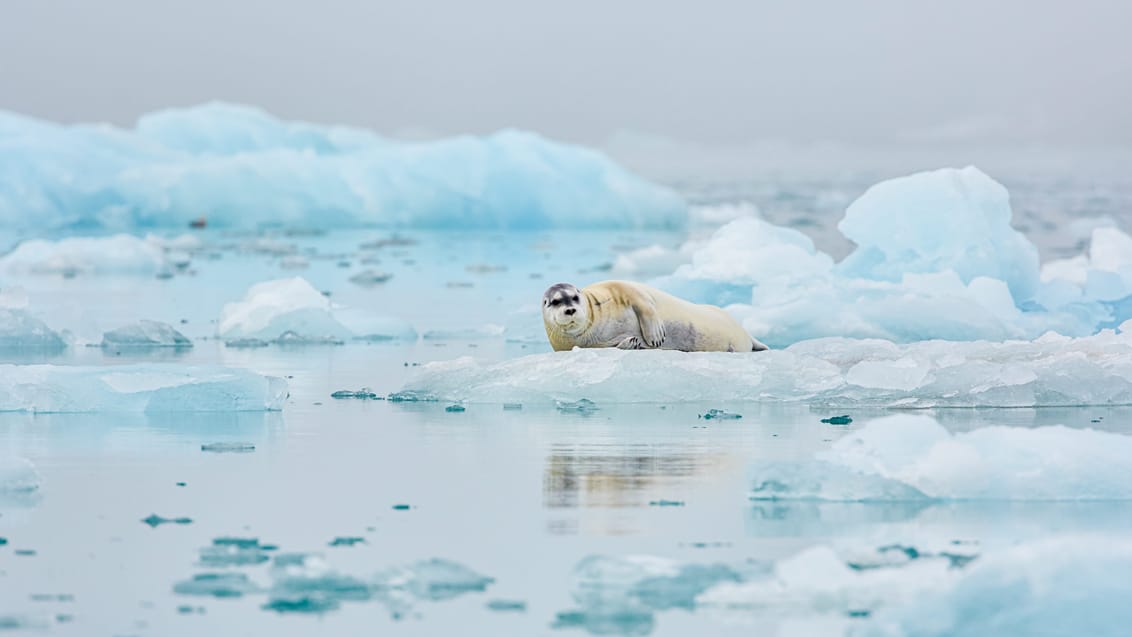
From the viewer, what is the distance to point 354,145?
31109mm

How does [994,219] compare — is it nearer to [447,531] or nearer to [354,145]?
[447,531]

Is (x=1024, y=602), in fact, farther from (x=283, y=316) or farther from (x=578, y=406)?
(x=283, y=316)

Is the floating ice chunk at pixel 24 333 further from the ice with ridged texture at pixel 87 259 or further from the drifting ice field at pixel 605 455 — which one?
the ice with ridged texture at pixel 87 259

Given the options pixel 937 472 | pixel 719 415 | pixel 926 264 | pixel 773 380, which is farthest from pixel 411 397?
pixel 926 264

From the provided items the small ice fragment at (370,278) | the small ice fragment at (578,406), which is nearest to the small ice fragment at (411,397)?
Result: the small ice fragment at (578,406)

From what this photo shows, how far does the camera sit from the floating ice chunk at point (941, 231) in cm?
1024

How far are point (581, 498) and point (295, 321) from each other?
5.20m

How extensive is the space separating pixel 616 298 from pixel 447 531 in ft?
10.2

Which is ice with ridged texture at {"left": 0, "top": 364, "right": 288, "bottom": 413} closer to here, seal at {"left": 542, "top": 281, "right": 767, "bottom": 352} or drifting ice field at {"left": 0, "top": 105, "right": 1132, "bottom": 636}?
drifting ice field at {"left": 0, "top": 105, "right": 1132, "bottom": 636}

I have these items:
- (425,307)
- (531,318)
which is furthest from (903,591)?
(425,307)

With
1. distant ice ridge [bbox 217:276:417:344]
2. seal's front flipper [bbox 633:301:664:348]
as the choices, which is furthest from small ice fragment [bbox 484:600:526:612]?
distant ice ridge [bbox 217:276:417:344]

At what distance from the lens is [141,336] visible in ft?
28.0

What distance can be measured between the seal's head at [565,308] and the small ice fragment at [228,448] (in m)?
1.79

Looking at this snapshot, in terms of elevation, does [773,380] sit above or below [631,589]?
above
